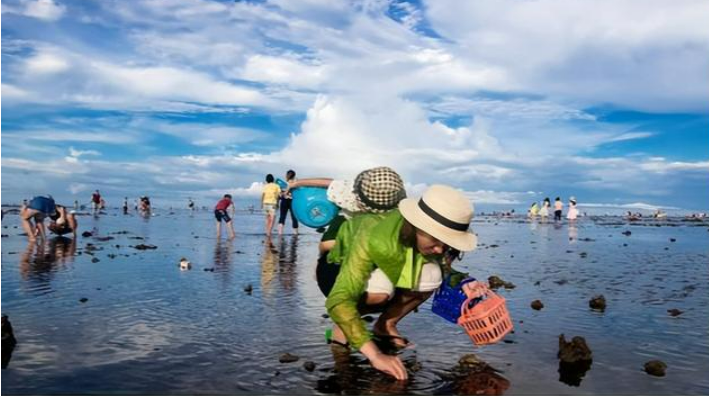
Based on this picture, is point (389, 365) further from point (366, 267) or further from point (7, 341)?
point (7, 341)

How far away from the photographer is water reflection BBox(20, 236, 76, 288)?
10398 mm

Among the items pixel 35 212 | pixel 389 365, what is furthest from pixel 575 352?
pixel 35 212

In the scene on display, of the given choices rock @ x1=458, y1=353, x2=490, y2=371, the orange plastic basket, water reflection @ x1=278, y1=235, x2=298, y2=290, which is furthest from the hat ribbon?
water reflection @ x1=278, y1=235, x2=298, y2=290

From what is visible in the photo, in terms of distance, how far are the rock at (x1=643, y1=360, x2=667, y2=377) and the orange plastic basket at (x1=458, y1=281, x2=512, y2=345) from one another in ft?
4.04

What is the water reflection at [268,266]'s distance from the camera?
9.61 m

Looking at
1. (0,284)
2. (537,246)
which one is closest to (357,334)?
(0,284)

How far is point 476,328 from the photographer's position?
5336 mm

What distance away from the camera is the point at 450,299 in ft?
18.2

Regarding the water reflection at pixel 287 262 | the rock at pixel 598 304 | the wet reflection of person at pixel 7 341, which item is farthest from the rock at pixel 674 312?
the wet reflection of person at pixel 7 341

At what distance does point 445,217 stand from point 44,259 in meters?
11.4

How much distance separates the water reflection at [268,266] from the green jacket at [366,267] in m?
4.19

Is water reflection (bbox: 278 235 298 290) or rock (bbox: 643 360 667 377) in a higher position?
water reflection (bbox: 278 235 298 290)

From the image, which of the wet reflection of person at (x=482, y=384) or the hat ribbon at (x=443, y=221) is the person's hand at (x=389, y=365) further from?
the hat ribbon at (x=443, y=221)

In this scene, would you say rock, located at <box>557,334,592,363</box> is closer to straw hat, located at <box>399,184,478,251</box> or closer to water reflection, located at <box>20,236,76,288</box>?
straw hat, located at <box>399,184,478,251</box>
